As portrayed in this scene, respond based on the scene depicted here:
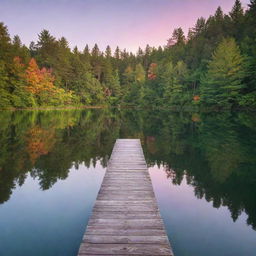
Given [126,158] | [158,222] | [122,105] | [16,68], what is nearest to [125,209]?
[158,222]

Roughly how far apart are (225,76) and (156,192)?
33.6m

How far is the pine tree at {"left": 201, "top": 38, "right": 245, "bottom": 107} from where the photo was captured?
111ft

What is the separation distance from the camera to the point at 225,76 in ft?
115

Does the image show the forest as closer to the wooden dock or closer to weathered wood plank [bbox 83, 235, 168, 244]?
the wooden dock

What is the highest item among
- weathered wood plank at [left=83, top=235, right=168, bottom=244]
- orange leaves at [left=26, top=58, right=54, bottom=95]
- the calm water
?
orange leaves at [left=26, top=58, right=54, bottom=95]

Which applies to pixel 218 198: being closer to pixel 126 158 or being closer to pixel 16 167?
pixel 126 158

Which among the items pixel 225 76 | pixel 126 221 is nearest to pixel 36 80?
pixel 225 76

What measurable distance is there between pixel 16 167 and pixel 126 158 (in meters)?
4.62

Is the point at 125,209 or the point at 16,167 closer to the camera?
the point at 125,209

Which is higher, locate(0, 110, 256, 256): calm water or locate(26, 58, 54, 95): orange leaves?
locate(26, 58, 54, 95): orange leaves

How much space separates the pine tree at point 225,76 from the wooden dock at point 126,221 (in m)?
32.5

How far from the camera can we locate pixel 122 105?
206ft

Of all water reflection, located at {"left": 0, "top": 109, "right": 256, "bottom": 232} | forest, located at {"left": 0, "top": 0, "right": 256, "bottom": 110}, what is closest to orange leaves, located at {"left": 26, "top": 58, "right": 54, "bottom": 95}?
forest, located at {"left": 0, "top": 0, "right": 256, "bottom": 110}

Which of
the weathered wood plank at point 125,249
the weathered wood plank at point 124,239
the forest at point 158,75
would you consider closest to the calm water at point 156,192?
the weathered wood plank at point 124,239
